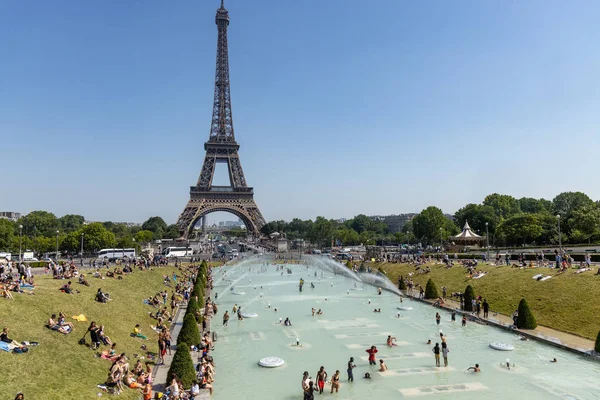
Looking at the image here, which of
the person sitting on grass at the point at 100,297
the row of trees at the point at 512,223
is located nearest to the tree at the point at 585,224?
the row of trees at the point at 512,223

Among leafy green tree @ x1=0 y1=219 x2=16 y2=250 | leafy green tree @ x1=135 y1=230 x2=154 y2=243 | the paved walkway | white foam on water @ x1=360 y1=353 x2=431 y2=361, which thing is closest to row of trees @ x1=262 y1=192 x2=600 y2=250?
the paved walkway

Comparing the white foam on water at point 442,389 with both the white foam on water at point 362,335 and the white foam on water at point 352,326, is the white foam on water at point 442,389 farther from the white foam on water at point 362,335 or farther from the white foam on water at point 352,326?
the white foam on water at point 352,326

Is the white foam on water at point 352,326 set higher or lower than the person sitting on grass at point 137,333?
lower

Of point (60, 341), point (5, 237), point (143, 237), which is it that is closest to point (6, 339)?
point (60, 341)

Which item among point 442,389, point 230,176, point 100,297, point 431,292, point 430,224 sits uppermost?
point 230,176

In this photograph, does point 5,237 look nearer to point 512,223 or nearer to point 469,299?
point 469,299

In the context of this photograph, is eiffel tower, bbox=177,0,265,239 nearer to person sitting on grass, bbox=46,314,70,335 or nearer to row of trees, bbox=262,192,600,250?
row of trees, bbox=262,192,600,250
